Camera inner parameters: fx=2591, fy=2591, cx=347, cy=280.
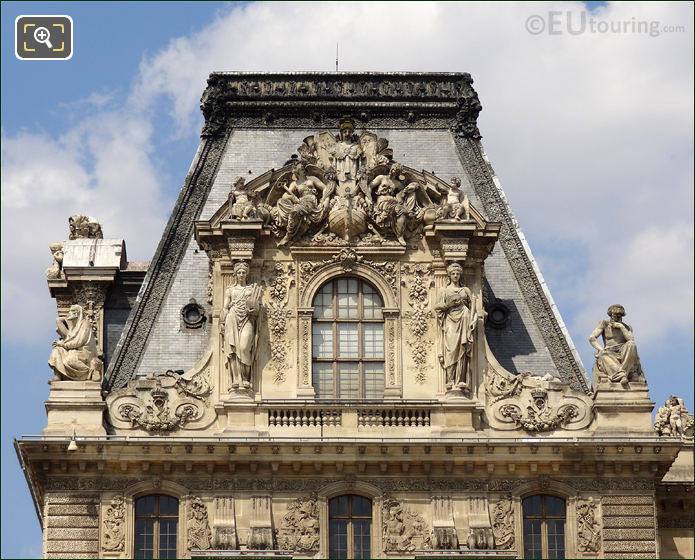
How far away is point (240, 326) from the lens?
60375 mm

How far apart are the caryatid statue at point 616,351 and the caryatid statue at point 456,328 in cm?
291

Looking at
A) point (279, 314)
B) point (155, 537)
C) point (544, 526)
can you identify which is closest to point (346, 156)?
point (279, 314)

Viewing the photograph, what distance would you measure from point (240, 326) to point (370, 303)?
132 inches

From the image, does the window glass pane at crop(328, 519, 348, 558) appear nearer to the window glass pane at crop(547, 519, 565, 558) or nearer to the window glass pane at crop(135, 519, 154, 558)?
the window glass pane at crop(135, 519, 154, 558)

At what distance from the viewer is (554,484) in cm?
5975

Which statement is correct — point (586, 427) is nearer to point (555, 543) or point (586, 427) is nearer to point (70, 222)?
point (555, 543)

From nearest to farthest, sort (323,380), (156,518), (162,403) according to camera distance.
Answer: (156,518) < (162,403) < (323,380)

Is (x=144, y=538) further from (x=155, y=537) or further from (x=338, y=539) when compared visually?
(x=338, y=539)

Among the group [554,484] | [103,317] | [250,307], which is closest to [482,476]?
[554,484]

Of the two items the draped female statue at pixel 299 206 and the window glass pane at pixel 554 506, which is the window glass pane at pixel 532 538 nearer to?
the window glass pane at pixel 554 506

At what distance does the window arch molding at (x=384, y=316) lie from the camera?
6050cm

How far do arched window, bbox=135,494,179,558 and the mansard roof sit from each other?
528 cm

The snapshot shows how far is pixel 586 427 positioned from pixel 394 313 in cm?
528

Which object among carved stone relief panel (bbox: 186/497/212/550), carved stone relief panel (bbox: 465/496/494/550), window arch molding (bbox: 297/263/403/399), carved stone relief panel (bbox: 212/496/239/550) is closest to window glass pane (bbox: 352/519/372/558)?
carved stone relief panel (bbox: 465/496/494/550)
